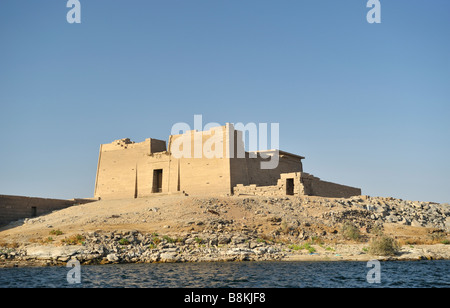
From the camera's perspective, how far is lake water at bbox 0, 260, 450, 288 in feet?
44.2

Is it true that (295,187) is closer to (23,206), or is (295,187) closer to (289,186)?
Answer: (289,186)

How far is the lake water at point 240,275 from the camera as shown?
1346cm

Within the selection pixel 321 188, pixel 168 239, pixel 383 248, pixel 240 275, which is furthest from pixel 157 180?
pixel 240 275

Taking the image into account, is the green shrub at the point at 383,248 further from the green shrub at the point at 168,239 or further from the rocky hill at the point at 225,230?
the green shrub at the point at 168,239

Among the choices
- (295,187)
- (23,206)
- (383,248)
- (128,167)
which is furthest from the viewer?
(128,167)

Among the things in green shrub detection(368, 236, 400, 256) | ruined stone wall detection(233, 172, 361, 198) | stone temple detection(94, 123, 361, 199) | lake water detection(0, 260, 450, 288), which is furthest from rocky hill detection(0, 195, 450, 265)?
stone temple detection(94, 123, 361, 199)

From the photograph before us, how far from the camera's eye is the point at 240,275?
1527 centimetres

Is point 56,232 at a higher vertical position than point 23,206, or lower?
lower

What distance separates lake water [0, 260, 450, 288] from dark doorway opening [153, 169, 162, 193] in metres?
15.4

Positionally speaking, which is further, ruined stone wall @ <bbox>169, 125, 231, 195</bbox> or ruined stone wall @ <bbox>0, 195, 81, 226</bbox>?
ruined stone wall @ <bbox>169, 125, 231, 195</bbox>

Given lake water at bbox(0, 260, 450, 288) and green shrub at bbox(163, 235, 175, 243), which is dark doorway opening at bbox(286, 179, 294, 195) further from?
lake water at bbox(0, 260, 450, 288)

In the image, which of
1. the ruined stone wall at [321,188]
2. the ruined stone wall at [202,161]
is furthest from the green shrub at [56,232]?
the ruined stone wall at [321,188]

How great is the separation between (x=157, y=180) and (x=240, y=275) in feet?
66.3
